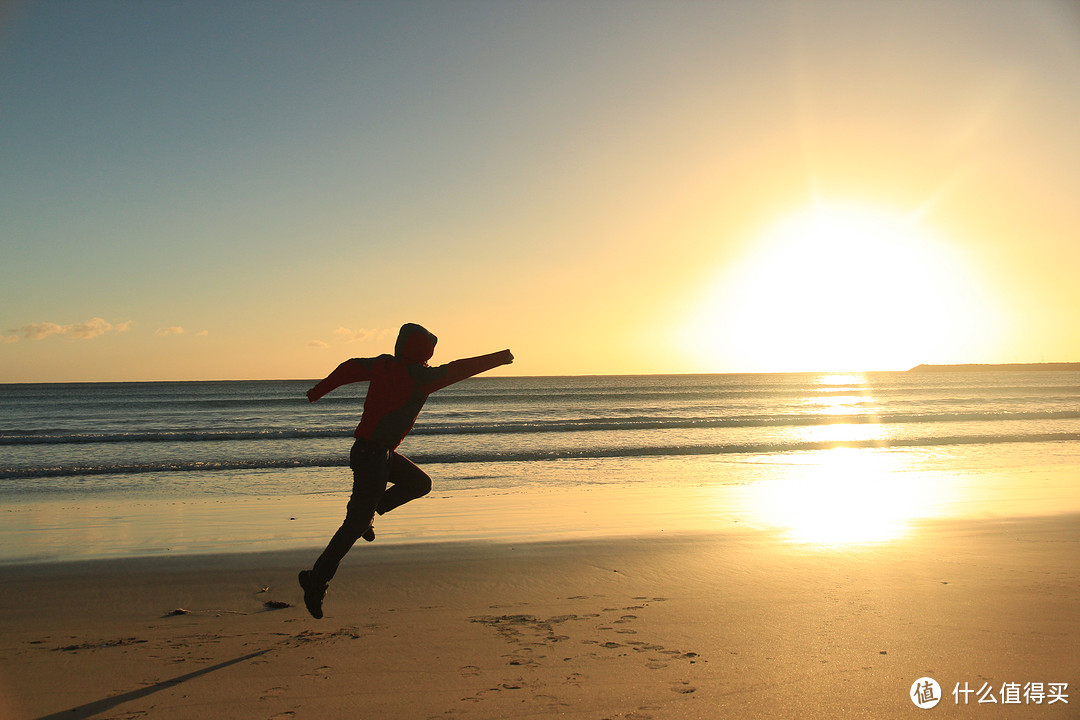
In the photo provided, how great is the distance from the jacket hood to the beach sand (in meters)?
1.80

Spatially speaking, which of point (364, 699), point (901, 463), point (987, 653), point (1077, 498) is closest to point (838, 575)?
point (987, 653)

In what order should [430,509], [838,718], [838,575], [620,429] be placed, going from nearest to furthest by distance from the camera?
[838,718]
[838,575]
[430,509]
[620,429]

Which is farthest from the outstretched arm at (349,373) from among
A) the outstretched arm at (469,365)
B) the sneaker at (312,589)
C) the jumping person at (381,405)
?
the sneaker at (312,589)

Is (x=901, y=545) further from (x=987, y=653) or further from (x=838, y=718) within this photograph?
(x=838, y=718)

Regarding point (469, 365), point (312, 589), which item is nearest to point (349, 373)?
point (469, 365)

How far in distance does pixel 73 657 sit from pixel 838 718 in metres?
4.38

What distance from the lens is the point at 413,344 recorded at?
4676mm

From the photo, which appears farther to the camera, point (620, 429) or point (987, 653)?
point (620, 429)

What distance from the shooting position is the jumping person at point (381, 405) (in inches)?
182

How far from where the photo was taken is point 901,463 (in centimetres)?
1591

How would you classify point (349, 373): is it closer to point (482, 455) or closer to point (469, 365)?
point (469, 365)

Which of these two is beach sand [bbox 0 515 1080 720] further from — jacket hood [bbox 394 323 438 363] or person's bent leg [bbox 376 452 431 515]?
jacket hood [bbox 394 323 438 363]

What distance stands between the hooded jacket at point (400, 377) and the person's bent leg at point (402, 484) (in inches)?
9.5

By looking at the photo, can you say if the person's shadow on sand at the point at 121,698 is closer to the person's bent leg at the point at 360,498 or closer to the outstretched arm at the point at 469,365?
the person's bent leg at the point at 360,498
